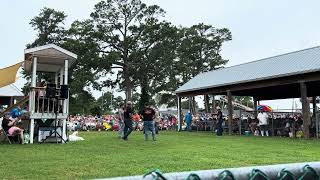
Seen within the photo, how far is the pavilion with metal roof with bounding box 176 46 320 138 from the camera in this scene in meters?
19.2

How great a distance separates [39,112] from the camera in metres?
16.1

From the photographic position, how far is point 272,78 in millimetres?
20734

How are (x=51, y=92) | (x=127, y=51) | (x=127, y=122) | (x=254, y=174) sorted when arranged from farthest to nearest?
1. (x=127, y=51)
2. (x=127, y=122)
3. (x=51, y=92)
4. (x=254, y=174)

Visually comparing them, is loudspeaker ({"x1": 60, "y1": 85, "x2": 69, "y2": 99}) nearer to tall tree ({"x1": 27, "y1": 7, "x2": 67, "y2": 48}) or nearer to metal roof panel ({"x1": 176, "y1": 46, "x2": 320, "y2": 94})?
metal roof panel ({"x1": 176, "y1": 46, "x2": 320, "y2": 94})

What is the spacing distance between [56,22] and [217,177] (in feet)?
187

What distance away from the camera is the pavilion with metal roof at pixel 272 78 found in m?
19.2

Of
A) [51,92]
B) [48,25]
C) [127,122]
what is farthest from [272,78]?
[48,25]

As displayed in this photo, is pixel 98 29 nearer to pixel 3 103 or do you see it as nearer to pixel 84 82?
pixel 84 82

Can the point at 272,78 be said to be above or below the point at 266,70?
below

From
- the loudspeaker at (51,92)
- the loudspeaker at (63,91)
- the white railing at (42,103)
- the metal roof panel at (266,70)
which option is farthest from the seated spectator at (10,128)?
the metal roof panel at (266,70)

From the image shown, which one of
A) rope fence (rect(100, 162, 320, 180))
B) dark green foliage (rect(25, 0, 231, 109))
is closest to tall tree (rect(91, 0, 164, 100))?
dark green foliage (rect(25, 0, 231, 109))

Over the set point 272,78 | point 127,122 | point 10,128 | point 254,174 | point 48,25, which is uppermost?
point 48,25

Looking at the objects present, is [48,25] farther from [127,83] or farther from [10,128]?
[10,128]

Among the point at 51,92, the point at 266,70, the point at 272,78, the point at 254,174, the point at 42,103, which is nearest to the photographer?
the point at 254,174
